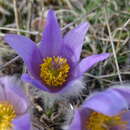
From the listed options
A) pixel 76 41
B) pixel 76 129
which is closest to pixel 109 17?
pixel 76 41

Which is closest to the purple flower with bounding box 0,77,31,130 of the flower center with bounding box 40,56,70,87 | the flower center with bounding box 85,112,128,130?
the flower center with bounding box 40,56,70,87

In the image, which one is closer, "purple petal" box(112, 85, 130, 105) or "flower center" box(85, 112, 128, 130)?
"purple petal" box(112, 85, 130, 105)

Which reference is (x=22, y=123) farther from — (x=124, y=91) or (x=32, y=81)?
(x=124, y=91)

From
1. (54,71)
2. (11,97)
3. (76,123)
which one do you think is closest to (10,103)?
(11,97)

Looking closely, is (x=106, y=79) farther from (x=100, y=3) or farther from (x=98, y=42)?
(x=100, y=3)

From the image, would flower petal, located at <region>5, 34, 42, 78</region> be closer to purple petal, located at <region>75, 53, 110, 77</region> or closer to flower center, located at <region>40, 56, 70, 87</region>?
flower center, located at <region>40, 56, 70, 87</region>

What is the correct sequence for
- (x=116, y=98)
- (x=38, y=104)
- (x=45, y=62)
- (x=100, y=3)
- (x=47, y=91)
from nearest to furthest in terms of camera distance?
(x=116, y=98)
(x=47, y=91)
(x=45, y=62)
(x=38, y=104)
(x=100, y=3)
